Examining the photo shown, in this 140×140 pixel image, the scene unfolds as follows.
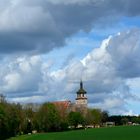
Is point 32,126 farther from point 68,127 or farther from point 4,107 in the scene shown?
point 4,107

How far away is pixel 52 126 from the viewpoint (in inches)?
7106

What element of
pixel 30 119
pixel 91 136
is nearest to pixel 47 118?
pixel 30 119

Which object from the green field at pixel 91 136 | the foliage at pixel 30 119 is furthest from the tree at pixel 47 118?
the green field at pixel 91 136

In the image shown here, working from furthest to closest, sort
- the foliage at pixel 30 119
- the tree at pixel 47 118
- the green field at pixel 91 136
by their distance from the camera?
the tree at pixel 47 118, the foliage at pixel 30 119, the green field at pixel 91 136

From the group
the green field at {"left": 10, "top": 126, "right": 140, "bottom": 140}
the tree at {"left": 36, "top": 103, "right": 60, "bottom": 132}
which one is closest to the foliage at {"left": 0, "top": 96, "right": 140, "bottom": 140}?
the tree at {"left": 36, "top": 103, "right": 60, "bottom": 132}

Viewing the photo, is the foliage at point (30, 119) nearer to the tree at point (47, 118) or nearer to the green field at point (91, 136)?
the tree at point (47, 118)

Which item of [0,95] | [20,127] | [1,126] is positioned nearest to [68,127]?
[20,127]

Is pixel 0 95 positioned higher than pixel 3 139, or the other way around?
pixel 0 95

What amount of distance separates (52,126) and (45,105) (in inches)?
287

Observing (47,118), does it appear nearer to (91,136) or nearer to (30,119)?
(30,119)

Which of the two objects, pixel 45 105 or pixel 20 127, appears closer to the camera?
pixel 20 127

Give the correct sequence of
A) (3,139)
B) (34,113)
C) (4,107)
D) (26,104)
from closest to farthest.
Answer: (3,139), (4,107), (34,113), (26,104)

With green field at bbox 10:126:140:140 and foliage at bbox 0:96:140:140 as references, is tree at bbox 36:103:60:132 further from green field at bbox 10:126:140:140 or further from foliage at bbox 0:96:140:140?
green field at bbox 10:126:140:140

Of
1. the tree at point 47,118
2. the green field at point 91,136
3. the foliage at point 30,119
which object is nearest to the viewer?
the green field at point 91,136
